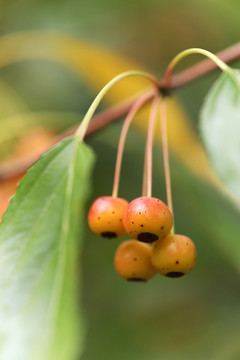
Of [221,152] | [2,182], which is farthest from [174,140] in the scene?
[221,152]

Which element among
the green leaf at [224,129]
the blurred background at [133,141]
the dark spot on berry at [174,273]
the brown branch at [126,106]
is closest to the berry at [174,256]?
the dark spot on berry at [174,273]

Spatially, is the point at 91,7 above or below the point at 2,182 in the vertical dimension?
above

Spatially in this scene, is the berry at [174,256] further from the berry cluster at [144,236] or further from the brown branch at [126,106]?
the brown branch at [126,106]

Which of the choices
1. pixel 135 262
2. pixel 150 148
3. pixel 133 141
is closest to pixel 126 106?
pixel 150 148

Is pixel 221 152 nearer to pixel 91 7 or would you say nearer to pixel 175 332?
pixel 175 332

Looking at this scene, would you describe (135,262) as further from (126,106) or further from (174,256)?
(126,106)

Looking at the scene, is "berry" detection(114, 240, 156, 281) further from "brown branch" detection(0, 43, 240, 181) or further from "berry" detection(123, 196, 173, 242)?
"brown branch" detection(0, 43, 240, 181)
